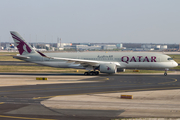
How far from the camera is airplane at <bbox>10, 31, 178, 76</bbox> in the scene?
48469mm

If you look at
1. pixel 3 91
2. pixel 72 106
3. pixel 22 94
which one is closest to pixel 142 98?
pixel 72 106

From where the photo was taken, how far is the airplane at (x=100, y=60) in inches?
1908

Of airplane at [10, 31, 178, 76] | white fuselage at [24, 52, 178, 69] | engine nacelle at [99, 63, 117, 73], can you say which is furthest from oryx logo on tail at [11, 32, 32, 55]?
engine nacelle at [99, 63, 117, 73]

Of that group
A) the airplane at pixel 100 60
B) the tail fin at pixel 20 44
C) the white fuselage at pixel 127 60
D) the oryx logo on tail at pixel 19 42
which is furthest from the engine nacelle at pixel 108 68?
the oryx logo on tail at pixel 19 42

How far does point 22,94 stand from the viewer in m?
27.7

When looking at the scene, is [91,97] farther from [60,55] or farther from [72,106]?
[60,55]

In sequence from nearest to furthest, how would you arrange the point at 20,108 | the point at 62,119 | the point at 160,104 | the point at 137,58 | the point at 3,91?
the point at 62,119 → the point at 20,108 → the point at 160,104 → the point at 3,91 → the point at 137,58

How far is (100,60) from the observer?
→ 50938 mm

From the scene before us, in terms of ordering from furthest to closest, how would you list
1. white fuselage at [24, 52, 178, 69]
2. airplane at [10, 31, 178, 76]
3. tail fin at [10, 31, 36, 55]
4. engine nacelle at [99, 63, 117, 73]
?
tail fin at [10, 31, 36, 55]
white fuselage at [24, 52, 178, 69]
airplane at [10, 31, 178, 76]
engine nacelle at [99, 63, 117, 73]

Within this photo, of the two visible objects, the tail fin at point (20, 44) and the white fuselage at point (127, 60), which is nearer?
the white fuselage at point (127, 60)

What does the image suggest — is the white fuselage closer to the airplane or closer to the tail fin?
the airplane

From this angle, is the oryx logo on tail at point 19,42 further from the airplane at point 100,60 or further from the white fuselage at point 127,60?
the white fuselage at point 127,60

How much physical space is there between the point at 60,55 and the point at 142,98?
1178 inches

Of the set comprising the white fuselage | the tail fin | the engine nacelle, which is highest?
the tail fin
